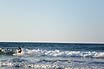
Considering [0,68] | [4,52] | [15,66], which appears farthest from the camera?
[4,52]

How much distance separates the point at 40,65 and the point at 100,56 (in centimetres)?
1004

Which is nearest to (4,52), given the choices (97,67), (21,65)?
(21,65)

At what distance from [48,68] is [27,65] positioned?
163 centimetres

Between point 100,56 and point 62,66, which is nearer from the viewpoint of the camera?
point 62,66

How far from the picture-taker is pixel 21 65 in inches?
850

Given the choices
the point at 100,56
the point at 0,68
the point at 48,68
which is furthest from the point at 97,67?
the point at 100,56

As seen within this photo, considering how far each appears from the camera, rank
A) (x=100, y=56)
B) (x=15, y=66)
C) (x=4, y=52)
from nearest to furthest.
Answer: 1. (x=15, y=66)
2. (x=100, y=56)
3. (x=4, y=52)

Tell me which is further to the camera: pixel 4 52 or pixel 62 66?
pixel 4 52

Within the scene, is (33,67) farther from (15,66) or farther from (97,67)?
(97,67)

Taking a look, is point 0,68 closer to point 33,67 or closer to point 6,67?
point 6,67

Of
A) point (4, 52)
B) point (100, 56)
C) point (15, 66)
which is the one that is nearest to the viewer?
point (15, 66)

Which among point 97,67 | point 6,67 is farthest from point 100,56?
point 6,67

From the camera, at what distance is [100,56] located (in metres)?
30.2

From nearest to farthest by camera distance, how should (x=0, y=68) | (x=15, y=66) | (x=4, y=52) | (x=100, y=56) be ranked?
(x=0, y=68) < (x=15, y=66) < (x=100, y=56) < (x=4, y=52)
